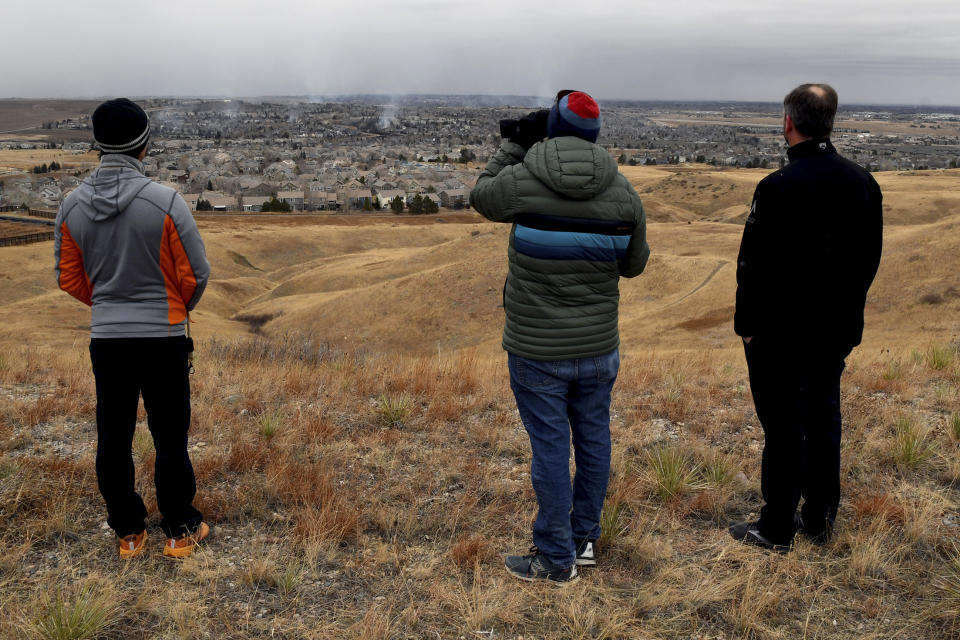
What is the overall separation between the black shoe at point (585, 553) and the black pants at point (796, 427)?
1011 mm

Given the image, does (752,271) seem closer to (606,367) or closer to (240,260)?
(606,367)

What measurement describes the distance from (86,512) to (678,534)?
11.9 feet

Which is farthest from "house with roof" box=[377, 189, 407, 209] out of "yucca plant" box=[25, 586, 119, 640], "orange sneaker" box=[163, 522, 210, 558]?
"yucca plant" box=[25, 586, 119, 640]

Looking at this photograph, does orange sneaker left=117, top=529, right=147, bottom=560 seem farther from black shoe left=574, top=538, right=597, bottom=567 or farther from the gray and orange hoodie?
black shoe left=574, top=538, right=597, bottom=567

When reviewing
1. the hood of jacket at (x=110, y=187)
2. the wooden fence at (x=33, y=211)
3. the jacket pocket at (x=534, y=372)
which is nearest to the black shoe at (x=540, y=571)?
the jacket pocket at (x=534, y=372)

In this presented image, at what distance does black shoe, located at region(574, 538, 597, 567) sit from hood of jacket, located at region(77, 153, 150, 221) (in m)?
2.96

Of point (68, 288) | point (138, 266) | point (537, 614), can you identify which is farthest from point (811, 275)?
point (68, 288)

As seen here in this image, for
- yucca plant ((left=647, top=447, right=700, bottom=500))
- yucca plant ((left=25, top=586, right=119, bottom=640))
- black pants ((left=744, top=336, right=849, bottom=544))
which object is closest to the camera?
yucca plant ((left=25, top=586, right=119, bottom=640))

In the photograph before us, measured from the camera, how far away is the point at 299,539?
4.03 meters

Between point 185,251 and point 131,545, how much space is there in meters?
1.65

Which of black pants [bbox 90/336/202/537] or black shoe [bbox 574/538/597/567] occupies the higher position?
black pants [bbox 90/336/202/537]

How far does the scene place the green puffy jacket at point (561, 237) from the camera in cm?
330

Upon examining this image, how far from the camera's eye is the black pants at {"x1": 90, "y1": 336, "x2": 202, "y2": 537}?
3600 millimetres

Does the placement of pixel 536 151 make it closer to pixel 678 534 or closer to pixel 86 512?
pixel 678 534
